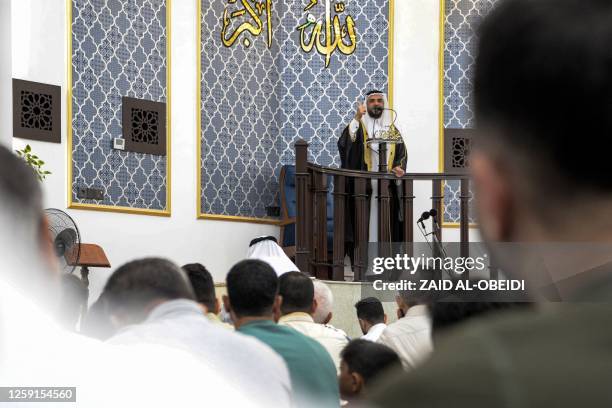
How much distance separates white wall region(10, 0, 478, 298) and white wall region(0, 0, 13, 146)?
0.08m

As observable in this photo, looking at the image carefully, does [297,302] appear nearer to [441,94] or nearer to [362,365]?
[362,365]

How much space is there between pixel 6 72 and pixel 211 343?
8410mm

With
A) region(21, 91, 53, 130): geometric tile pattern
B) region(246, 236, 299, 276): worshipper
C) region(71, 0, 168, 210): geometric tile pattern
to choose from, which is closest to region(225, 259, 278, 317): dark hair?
region(246, 236, 299, 276): worshipper

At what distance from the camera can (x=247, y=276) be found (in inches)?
127

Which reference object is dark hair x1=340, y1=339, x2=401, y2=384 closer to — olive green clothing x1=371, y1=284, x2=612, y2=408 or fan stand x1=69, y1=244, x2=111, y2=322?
olive green clothing x1=371, y1=284, x2=612, y2=408

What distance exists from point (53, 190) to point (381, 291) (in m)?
3.24

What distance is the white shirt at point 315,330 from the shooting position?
13.9 feet

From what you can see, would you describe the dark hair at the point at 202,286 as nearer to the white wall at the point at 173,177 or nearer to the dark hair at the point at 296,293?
the dark hair at the point at 296,293

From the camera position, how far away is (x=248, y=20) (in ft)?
41.1

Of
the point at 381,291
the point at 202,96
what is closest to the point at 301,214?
A: the point at 381,291

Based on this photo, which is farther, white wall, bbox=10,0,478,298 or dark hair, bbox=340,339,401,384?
white wall, bbox=10,0,478,298

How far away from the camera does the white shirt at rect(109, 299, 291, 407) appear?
2.16 metres

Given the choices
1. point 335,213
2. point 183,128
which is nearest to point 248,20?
point 183,128

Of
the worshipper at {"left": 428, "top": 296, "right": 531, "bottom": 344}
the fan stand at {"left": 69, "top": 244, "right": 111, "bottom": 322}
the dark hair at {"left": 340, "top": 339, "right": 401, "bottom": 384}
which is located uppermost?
the worshipper at {"left": 428, "top": 296, "right": 531, "bottom": 344}
